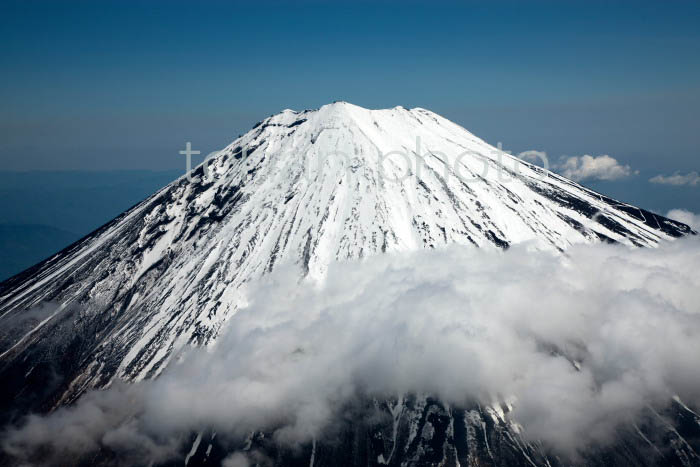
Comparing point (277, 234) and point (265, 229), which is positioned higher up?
point (265, 229)

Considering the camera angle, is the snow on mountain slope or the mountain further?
the snow on mountain slope

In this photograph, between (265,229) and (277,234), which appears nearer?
(277,234)

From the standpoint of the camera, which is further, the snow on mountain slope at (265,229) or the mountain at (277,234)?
the snow on mountain slope at (265,229)

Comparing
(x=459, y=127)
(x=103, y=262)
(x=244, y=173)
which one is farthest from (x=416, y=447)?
(x=459, y=127)

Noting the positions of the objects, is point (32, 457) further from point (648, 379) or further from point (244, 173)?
point (648, 379)
